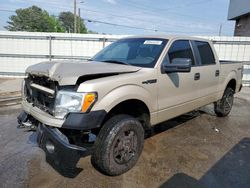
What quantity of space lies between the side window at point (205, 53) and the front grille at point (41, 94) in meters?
3.01

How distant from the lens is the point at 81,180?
9.17 ft

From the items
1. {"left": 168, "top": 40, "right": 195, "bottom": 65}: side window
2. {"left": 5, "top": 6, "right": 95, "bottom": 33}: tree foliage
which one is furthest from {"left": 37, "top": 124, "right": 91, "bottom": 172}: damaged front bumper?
{"left": 5, "top": 6, "right": 95, "bottom": 33}: tree foliage

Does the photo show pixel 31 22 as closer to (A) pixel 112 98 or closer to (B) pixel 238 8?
(B) pixel 238 8

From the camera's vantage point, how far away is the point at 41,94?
281cm

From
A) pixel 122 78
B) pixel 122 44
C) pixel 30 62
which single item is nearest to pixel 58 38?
pixel 30 62

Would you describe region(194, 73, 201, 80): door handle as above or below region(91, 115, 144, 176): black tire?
above

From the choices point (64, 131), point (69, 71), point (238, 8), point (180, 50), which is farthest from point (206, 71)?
point (238, 8)

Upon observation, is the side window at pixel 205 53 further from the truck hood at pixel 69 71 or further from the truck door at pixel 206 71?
the truck hood at pixel 69 71

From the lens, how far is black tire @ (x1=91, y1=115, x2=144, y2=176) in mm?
2637

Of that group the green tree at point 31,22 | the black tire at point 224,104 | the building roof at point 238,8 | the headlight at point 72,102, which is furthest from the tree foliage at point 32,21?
the headlight at point 72,102

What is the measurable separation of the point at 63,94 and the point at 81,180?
119 centimetres

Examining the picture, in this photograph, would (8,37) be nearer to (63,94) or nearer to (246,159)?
(63,94)

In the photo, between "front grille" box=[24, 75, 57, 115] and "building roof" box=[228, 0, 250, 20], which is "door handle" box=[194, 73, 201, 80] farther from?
"building roof" box=[228, 0, 250, 20]

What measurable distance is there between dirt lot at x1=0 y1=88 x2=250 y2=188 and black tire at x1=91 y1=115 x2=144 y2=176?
6.5 inches
